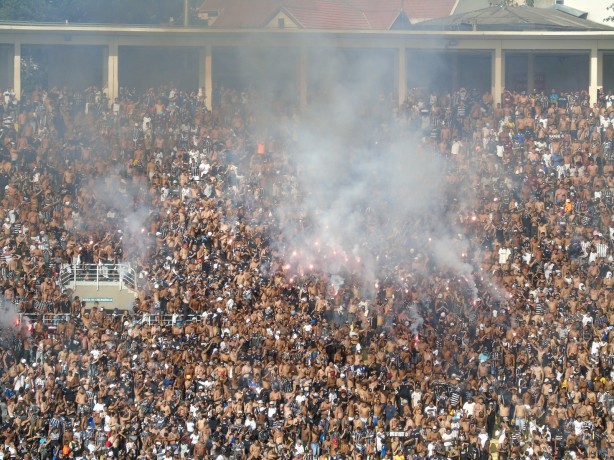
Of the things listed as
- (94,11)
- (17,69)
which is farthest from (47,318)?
(94,11)

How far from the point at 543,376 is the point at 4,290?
9353 mm

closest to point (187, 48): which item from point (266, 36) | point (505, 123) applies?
point (266, 36)

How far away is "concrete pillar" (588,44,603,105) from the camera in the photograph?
33.8m

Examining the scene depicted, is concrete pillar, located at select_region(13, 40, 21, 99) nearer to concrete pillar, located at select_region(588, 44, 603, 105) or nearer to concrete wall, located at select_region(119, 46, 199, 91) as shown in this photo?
concrete wall, located at select_region(119, 46, 199, 91)

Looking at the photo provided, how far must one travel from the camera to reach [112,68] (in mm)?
33938

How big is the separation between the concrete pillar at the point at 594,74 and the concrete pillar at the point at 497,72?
6.77 feet

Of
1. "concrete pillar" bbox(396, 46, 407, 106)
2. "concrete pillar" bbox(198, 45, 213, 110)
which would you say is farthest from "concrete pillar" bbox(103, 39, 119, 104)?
"concrete pillar" bbox(396, 46, 407, 106)

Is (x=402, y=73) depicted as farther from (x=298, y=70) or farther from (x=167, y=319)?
(x=167, y=319)

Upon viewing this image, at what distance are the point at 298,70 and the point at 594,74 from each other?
6994 mm

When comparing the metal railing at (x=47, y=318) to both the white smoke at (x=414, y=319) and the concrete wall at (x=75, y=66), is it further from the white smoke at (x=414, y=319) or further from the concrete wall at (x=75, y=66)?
the concrete wall at (x=75, y=66)

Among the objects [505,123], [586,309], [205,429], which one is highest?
[505,123]

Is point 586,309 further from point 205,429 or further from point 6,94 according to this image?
point 6,94

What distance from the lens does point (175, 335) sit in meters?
24.0

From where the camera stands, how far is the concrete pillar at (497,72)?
3409 cm
